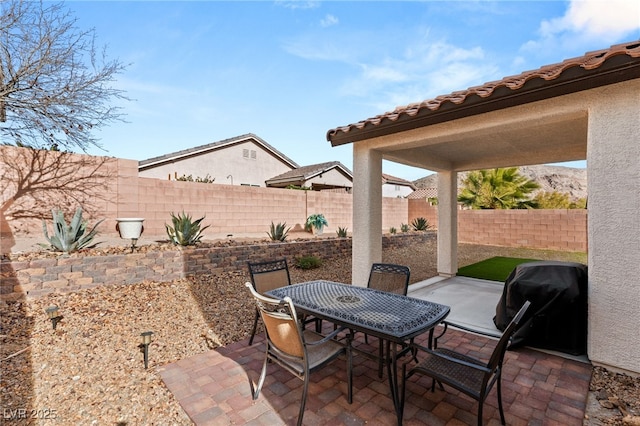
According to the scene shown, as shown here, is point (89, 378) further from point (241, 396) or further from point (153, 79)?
point (153, 79)

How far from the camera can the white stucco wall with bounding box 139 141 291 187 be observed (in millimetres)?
19406

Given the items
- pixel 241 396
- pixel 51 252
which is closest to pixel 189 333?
pixel 241 396

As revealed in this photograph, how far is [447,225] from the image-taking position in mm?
9078

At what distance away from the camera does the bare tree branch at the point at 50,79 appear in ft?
26.1

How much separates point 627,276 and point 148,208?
12709 millimetres

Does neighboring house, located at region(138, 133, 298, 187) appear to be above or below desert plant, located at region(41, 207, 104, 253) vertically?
above

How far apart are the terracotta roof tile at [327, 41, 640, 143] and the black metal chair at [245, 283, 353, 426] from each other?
12.4 feet

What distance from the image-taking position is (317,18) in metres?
8.44

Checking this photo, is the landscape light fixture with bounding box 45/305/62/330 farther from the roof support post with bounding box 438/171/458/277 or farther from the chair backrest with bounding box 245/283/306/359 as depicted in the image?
the roof support post with bounding box 438/171/458/277

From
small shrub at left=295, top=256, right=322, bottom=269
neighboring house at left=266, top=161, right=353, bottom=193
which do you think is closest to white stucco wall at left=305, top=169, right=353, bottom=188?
neighboring house at left=266, top=161, right=353, bottom=193

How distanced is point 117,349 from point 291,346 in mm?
3019

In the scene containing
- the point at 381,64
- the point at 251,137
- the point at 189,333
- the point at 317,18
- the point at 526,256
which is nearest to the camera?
the point at 189,333

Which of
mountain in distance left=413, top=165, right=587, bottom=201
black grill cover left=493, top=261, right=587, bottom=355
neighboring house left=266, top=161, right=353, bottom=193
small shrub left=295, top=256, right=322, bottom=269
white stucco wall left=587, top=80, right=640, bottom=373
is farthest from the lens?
mountain in distance left=413, top=165, right=587, bottom=201

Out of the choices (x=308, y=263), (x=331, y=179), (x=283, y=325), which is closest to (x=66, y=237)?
(x=308, y=263)
